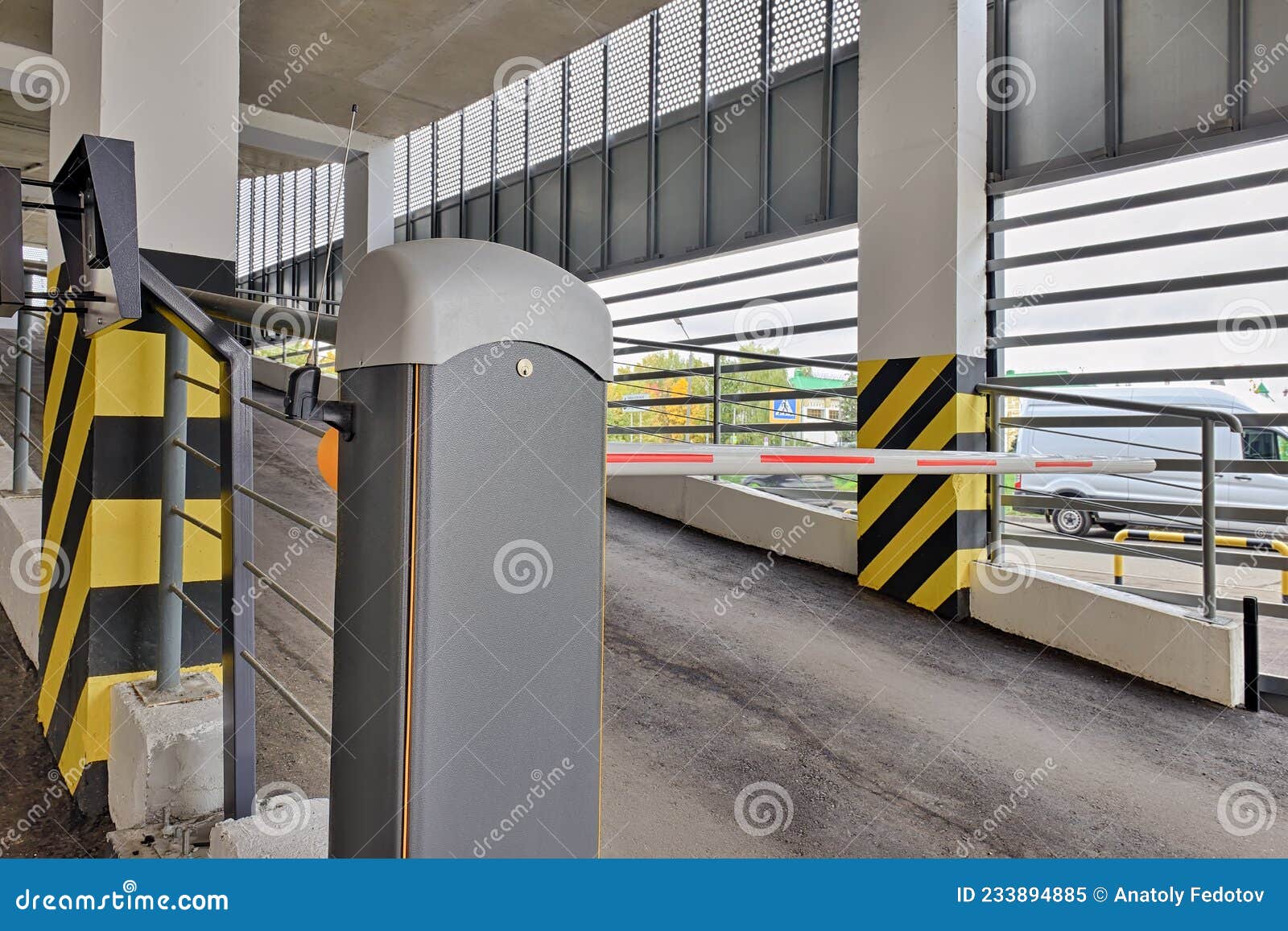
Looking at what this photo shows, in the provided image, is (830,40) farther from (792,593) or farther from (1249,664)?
(1249,664)

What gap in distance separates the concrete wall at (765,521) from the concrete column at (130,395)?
241cm

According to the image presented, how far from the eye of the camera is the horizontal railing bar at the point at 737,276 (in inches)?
243

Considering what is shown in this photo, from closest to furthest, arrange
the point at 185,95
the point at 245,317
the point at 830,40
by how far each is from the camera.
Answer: the point at 245,317
the point at 185,95
the point at 830,40

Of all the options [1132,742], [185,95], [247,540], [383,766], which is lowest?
[1132,742]

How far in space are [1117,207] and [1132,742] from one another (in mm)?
3010

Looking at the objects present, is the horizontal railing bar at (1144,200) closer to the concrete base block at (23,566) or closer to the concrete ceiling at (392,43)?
the concrete ceiling at (392,43)

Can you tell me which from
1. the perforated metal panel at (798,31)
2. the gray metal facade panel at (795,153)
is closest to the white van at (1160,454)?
the gray metal facade panel at (795,153)

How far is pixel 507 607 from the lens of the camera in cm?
79

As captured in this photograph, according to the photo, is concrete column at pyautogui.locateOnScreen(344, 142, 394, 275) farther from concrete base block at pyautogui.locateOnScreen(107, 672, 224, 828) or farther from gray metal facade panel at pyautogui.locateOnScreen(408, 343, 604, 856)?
gray metal facade panel at pyautogui.locateOnScreen(408, 343, 604, 856)

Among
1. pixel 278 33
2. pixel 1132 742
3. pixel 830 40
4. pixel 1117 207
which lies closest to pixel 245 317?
pixel 1132 742

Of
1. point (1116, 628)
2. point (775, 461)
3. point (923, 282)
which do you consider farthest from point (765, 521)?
point (775, 461)

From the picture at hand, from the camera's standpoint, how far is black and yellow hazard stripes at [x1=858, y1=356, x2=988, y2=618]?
3.93m

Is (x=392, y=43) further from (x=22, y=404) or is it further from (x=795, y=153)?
(x=22, y=404)

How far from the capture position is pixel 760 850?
1.82 meters
